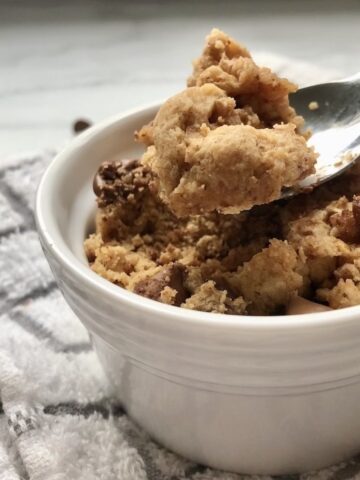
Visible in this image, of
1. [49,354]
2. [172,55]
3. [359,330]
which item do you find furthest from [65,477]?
[172,55]

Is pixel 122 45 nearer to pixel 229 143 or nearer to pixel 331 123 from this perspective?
pixel 331 123

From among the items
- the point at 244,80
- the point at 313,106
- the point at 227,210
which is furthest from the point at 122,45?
the point at 227,210

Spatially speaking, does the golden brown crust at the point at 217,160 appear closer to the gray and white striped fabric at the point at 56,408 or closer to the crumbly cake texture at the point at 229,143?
the crumbly cake texture at the point at 229,143

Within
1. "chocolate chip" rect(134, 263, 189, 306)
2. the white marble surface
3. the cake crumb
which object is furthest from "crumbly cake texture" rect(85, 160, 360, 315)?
the white marble surface

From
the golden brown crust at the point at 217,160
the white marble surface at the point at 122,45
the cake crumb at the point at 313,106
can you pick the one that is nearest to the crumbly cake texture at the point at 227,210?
the golden brown crust at the point at 217,160

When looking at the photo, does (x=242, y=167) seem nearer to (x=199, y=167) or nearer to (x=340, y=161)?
(x=199, y=167)

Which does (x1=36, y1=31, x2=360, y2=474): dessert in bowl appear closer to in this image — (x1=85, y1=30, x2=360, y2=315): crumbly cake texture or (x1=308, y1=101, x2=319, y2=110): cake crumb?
(x1=85, y1=30, x2=360, y2=315): crumbly cake texture
